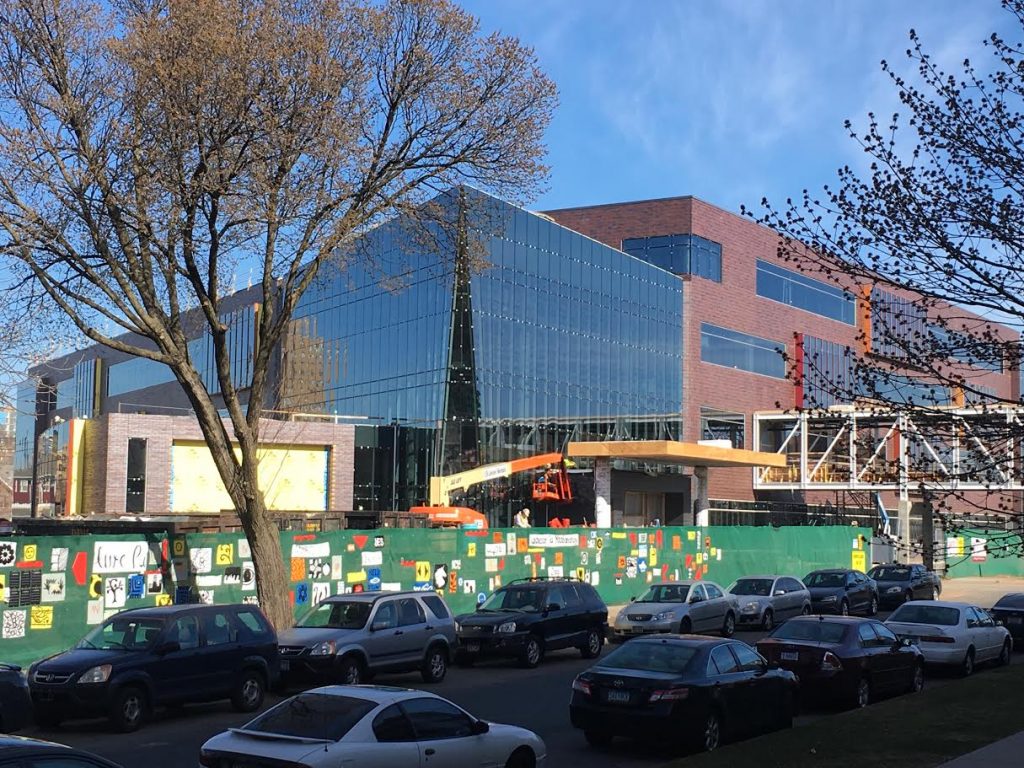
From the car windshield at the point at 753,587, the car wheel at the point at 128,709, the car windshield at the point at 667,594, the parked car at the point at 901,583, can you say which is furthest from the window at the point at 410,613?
the parked car at the point at 901,583

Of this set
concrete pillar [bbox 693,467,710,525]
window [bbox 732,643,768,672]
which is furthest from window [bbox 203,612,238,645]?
concrete pillar [bbox 693,467,710,525]

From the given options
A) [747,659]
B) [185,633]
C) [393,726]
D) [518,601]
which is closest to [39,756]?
[393,726]

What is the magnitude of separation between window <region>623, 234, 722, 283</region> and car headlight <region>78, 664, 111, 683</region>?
4506 centimetres

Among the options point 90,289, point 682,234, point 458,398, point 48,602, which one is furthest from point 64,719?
point 682,234

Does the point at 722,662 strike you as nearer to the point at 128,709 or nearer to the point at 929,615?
the point at 128,709

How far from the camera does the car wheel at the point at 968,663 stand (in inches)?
898

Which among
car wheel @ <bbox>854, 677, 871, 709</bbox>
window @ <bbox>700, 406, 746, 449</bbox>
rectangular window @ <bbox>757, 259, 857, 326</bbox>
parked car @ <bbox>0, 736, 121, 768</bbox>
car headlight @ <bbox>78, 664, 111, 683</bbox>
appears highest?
rectangular window @ <bbox>757, 259, 857, 326</bbox>

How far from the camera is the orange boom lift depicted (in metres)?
35.7

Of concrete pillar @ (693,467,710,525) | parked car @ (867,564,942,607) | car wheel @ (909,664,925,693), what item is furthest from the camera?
concrete pillar @ (693,467,710,525)

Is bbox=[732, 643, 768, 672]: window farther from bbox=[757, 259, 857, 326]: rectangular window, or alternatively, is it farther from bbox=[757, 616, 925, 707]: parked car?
bbox=[757, 259, 857, 326]: rectangular window

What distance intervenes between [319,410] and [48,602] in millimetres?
34478

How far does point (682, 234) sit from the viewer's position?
57750 millimetres

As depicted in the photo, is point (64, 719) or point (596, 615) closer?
point (64, 719)

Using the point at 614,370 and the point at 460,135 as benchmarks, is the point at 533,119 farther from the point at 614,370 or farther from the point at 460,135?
the point at 614,370
